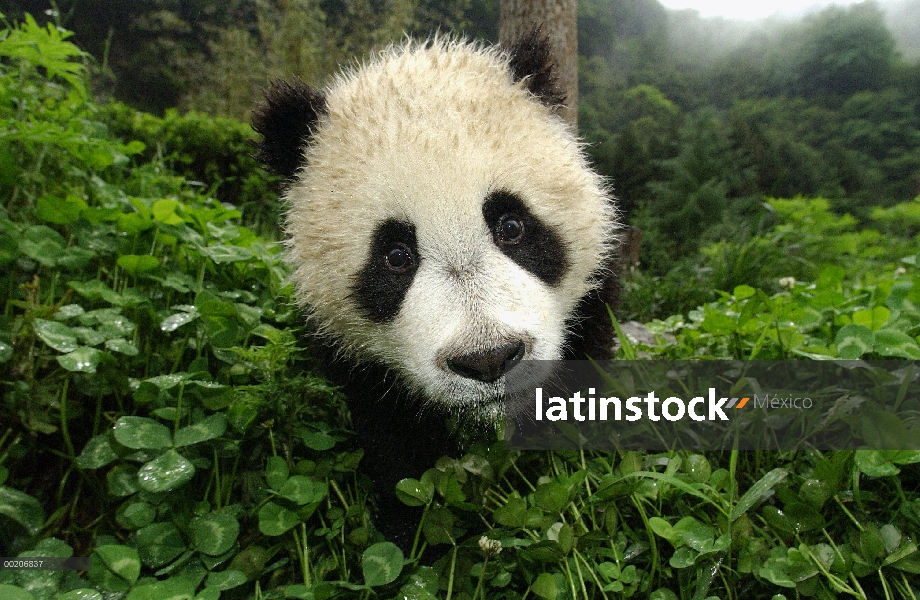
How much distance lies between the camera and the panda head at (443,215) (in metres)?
1.20

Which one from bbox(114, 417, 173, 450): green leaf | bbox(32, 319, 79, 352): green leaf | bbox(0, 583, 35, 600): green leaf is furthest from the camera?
bbox(32, 319, 79, 352): green leaf

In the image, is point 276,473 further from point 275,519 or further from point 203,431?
point 203,431

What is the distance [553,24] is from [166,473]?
239 cm

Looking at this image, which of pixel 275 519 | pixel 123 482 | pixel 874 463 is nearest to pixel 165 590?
pixel 275 519

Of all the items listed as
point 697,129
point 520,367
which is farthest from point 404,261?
point 697,129

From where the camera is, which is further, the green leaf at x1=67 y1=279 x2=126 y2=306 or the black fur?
the green leaf at x1=67 y1=279 x2=126 y2=306

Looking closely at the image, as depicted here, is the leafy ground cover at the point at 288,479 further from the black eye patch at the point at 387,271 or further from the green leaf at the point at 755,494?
the black eye patch at the point at 387,271

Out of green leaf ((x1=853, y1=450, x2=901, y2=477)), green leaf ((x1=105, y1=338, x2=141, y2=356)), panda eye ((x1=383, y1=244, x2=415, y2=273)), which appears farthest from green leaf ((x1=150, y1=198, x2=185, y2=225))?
green leaf ((x1=853, y1=450, x2=901, y2=477))

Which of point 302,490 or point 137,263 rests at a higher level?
point 137,263

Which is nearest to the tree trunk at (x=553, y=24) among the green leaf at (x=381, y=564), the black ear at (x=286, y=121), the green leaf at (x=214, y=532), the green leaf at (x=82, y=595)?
the black ear at (x=286, y=121)

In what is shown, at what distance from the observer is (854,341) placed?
1.63 meters

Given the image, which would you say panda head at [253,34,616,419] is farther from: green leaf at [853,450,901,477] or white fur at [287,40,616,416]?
green leaf at [853,450,901,477]

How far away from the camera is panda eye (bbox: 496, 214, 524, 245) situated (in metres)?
1.32

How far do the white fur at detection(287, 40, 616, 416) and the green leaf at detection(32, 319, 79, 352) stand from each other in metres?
0.70
